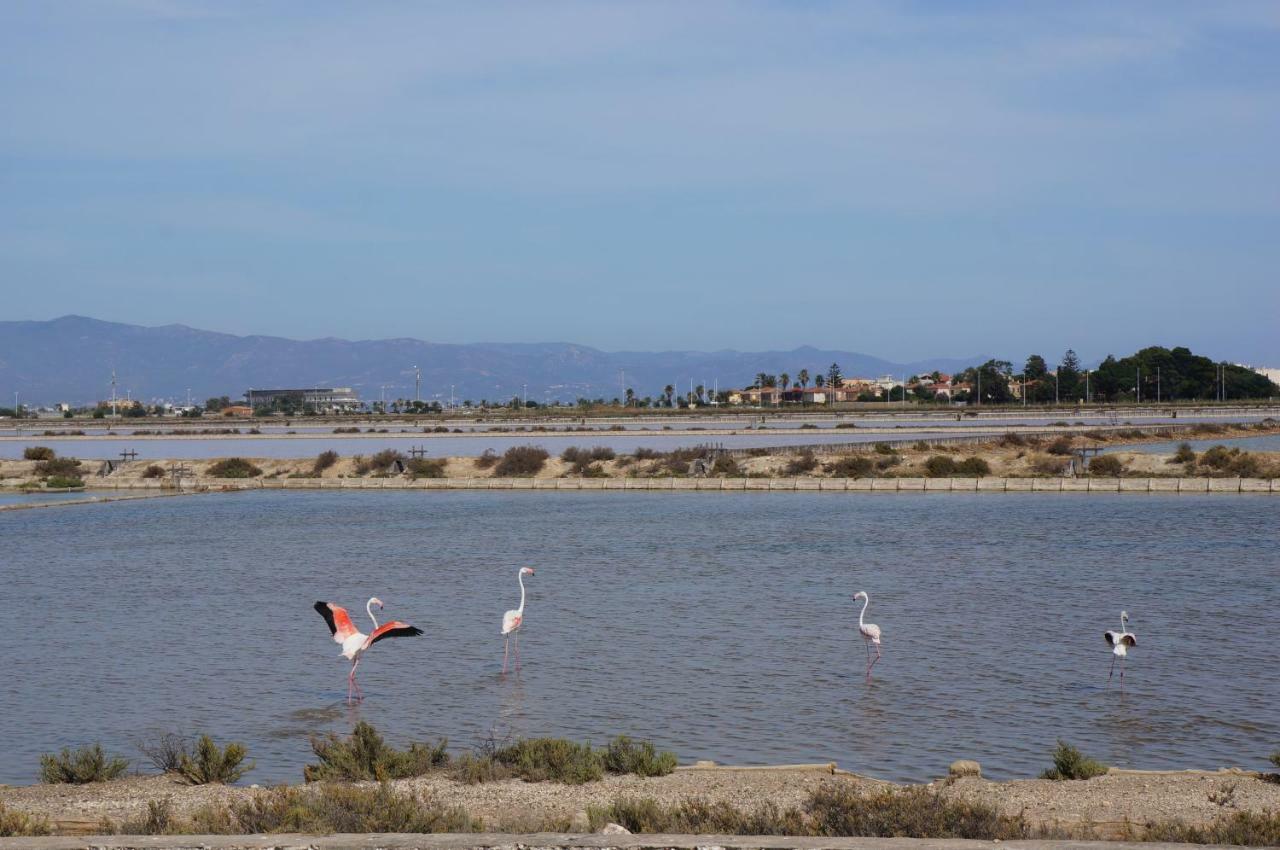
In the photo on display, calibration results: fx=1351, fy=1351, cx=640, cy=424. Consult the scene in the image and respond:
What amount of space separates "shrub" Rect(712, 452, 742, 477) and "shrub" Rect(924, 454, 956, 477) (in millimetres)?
5642

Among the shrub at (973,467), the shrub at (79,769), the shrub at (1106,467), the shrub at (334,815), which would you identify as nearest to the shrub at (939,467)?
the shrub at (973,467)

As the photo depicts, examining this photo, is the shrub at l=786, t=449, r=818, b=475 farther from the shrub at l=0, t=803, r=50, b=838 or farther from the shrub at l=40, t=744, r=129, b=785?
the shrub at l=0, t=803, r=50, b=838

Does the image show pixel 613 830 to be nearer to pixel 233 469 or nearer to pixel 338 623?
pixel 338 623

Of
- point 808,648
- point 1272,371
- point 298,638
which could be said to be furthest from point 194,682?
point 1272,371

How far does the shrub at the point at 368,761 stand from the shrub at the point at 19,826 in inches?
74.7

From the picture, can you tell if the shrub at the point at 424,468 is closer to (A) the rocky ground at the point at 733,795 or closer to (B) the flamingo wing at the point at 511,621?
(B) the flamingo wing at the point at 511,621

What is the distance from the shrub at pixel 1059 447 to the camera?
46750 mm

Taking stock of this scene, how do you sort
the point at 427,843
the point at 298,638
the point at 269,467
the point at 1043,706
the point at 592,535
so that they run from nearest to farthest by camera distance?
1. the point at 427,843
2. the point at 1043,706
3. the point at 298,638
4. the point at 592,535
5. the point at 269,467

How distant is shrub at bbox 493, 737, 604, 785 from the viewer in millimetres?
8398

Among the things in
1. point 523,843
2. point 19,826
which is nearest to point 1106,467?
point 523,843

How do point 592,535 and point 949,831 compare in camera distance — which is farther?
point 592,535

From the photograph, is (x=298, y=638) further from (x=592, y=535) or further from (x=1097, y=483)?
(x=1097, y=483)

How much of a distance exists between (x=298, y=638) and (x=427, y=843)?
9096mm

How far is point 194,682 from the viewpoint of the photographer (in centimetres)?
1233
